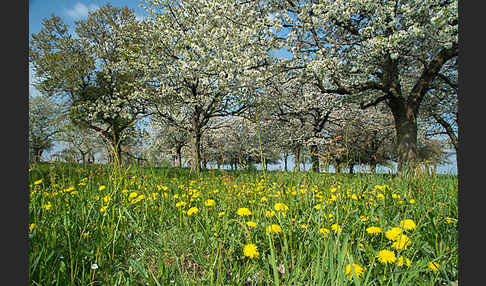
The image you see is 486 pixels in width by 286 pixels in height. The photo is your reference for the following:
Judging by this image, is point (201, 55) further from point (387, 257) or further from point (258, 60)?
point (387, 257)

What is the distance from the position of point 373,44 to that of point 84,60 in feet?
58.1

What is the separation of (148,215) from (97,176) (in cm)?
125

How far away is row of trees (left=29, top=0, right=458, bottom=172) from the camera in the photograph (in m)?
7.50

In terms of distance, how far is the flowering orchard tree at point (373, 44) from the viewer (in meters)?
7.02

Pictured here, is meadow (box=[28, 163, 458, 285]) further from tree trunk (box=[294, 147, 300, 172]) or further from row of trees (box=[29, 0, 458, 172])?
row of trees (box=[29, 0, 458, 172])

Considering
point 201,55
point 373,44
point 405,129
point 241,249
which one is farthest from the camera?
point 201,55

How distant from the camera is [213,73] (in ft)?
34.9

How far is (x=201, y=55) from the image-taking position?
10.4 metres

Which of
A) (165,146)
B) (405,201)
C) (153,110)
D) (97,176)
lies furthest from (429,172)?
(165,146)

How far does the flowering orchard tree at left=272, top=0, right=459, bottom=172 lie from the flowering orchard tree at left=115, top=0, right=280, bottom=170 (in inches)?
56.6

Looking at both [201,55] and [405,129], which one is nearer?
[405,129]

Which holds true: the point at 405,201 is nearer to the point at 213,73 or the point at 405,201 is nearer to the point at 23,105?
the point at 23,105

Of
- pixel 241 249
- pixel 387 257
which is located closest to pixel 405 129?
pixel 387 257

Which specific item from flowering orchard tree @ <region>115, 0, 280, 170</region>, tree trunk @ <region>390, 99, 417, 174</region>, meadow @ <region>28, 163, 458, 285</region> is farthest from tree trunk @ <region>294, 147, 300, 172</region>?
tree trunk @ <region>390, 99, 417, 174</region>
